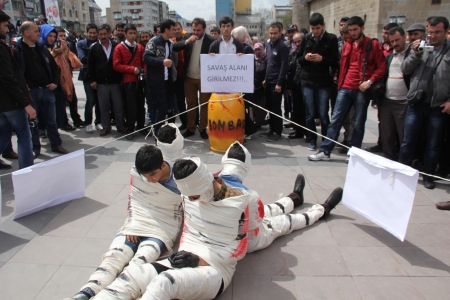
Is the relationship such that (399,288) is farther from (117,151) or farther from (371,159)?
(117,151)

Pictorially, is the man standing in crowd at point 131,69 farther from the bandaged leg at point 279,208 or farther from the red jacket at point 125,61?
the bandaged leg at point 279,208

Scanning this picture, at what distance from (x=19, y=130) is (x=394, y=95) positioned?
4.92 meters

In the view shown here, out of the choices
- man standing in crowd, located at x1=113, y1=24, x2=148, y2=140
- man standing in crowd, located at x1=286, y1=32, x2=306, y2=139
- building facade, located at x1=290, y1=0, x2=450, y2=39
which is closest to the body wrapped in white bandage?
man standing in crowd, located at x1=113, y1=24, x2=148, y2=140

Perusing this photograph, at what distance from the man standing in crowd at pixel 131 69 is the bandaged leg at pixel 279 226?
4.21 metres

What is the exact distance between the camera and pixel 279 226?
341 cm

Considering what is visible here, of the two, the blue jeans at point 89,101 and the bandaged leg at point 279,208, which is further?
the blue jeans at point 89,101

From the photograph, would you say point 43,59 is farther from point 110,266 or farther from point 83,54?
point 110,266

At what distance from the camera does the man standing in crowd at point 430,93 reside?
4383mm

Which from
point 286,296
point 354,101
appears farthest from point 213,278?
point 354,101

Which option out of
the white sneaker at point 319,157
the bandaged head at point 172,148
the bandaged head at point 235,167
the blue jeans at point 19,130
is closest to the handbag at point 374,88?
the white sneaker at point 319,157

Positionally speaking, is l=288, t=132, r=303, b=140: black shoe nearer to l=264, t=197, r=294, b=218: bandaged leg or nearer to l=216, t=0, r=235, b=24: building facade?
l=264, t=197, r=294, b=218: bandaged leg

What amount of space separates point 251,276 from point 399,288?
1.10 meters

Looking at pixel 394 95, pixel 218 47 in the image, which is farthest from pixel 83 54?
pixel 394 95

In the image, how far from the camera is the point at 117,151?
243 inches
